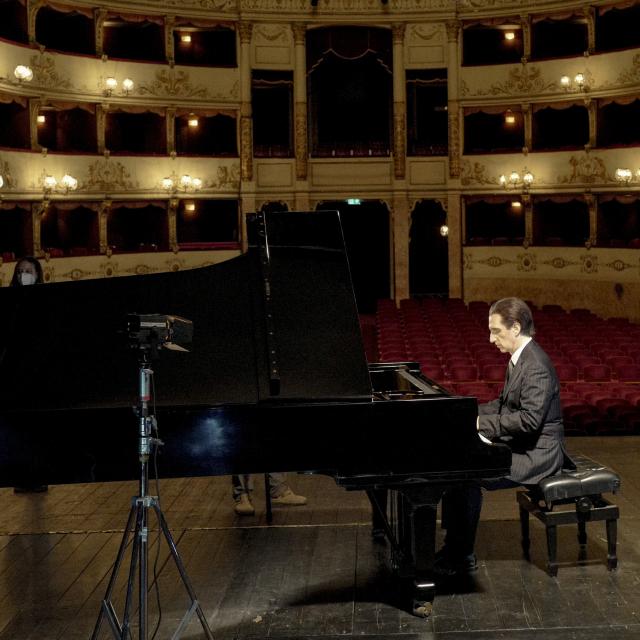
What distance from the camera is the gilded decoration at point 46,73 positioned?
1984 cm

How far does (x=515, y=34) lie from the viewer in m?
23.9

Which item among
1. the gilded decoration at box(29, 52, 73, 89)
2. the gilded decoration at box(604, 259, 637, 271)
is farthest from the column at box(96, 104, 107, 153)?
the gilded decoration at box(604, 259, 637, 271)

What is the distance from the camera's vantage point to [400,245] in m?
23.9

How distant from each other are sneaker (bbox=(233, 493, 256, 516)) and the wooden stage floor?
6cm

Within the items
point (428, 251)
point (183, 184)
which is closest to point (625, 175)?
point (428, 251)

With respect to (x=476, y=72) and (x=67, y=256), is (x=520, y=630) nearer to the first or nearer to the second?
(x=67, y=256)

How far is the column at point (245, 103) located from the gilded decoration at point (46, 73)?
4323 mm

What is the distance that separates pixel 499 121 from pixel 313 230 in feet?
63.8

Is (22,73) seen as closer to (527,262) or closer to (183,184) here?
(183,184)

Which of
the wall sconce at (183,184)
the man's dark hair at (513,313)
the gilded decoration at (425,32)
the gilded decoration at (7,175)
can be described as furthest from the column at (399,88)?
the man's dark hair at (513,313)

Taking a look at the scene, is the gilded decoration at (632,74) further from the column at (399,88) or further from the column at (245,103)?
the column at (245,103)

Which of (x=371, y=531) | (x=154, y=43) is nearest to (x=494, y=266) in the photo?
(x=154, y=43)

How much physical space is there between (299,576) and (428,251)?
65.4 ft

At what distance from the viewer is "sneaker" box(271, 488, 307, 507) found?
7457 millimetres
